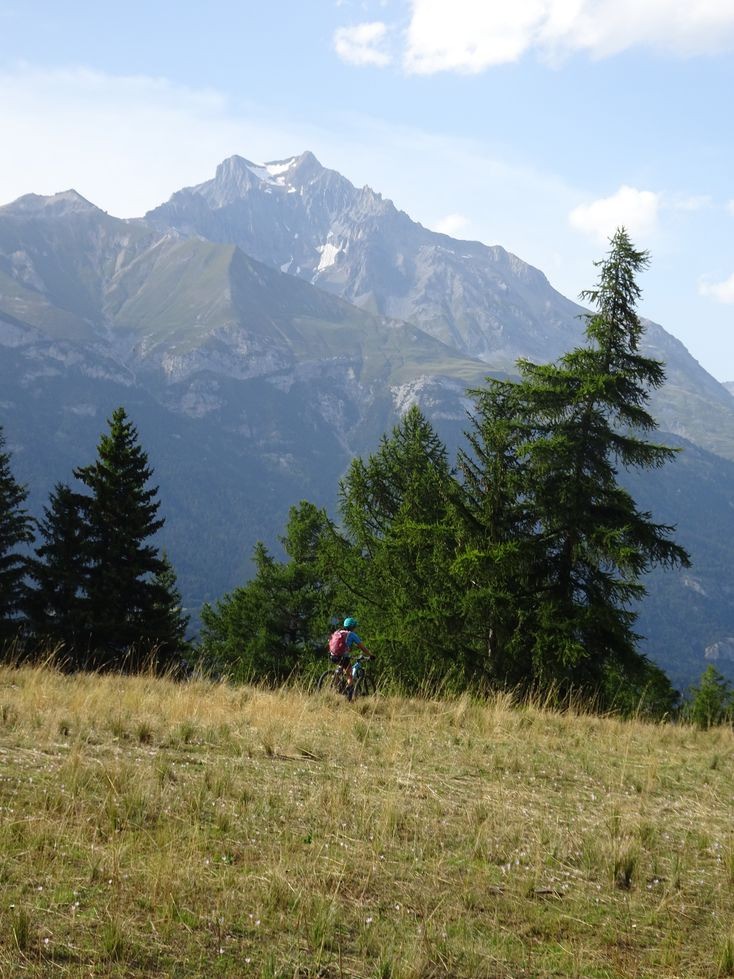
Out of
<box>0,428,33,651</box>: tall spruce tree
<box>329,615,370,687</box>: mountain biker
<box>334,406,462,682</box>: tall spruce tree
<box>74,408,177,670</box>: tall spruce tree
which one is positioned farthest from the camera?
<box>0,428,33,651</box>: tall spruce tree

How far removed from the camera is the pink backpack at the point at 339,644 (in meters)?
14.8

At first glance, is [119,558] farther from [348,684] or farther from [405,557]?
[348,684]

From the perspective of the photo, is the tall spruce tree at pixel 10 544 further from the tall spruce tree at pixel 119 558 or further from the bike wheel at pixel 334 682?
the bike wheel at pixel 334 682

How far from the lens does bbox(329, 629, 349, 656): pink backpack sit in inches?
581

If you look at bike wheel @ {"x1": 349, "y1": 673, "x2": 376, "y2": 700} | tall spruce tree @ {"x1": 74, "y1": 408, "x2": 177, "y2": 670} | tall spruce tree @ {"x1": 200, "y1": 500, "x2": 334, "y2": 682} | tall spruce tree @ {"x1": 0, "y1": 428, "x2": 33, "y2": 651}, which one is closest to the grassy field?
bike wheel @ {"x1": 349, "y1": 673, "x2": 376, "y2": 700}

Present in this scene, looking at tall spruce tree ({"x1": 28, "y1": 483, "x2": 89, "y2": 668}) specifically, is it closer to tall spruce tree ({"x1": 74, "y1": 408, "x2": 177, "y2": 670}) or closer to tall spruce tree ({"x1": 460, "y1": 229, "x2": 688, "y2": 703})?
tall spruce tree ({"x1": 74, "y1": 408, "x2": 177, "y2": 670})

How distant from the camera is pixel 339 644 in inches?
587

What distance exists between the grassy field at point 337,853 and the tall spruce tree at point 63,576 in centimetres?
2222

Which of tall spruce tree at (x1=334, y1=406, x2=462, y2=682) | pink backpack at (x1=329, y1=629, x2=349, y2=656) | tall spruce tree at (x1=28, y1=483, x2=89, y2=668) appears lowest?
tall spruce tree at (x1=28, y1=483, x2=89, y2=668)

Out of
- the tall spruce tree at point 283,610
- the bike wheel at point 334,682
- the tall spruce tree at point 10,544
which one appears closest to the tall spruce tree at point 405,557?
the bike wheel at point 334,682

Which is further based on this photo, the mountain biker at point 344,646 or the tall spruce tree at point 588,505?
the tall spruce tree at point 588,505

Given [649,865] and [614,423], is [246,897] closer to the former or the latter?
[649,865]

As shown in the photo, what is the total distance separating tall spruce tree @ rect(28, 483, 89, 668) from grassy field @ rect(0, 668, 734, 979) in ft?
72.9

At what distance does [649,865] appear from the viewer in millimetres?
6039
